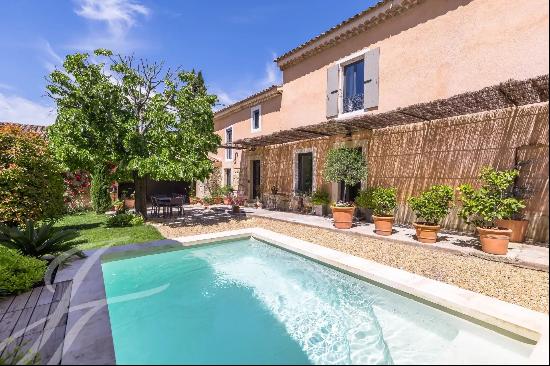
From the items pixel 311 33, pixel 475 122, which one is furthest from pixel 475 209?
pixel 311 33

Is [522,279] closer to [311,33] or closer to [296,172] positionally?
[296,172]

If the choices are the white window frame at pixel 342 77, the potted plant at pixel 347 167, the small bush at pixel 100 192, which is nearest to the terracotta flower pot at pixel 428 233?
the potted plant at pixel 347 167

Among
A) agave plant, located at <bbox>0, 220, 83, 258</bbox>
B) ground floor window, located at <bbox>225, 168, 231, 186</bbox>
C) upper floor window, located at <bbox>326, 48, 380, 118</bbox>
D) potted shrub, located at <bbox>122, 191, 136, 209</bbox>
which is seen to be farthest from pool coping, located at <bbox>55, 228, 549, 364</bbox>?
ground floor window, located at <bbox>225, 168, 231, 186</bbox>

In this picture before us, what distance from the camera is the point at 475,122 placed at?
8.07 m

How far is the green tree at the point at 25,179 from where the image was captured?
263 inches

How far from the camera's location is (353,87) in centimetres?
1173

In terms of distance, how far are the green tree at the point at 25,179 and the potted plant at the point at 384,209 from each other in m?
9.49

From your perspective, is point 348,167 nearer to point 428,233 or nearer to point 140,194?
point 428,233

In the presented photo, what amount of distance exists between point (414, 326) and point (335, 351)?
129cm

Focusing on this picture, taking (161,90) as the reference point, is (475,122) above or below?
below

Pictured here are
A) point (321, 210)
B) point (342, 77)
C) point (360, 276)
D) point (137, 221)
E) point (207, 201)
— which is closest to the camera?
point (360, 276)

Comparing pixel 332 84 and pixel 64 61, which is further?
pixel 332 84

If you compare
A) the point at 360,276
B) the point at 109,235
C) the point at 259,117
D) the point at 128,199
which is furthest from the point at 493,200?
the point at 128,199

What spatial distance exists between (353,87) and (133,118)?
360 inches
